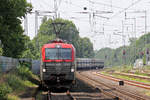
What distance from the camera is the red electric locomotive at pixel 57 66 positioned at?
68.3ft

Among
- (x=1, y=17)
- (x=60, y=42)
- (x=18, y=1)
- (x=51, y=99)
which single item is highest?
(x=18, y=1)

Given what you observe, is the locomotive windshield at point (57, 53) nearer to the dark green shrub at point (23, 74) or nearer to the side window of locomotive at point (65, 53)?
the side window of locomotive at point (65, 53)

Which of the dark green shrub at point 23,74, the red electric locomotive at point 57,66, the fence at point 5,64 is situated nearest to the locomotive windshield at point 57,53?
the red electric locomotive at point 57,66

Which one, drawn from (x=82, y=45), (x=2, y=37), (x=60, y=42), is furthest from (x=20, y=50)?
(x=82, y=45)

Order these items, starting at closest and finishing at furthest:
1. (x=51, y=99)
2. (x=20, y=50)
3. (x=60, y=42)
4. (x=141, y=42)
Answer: (x=51, y=99) < (x=60, y=42) < (x=20, y=50) < (x=141, y=42)

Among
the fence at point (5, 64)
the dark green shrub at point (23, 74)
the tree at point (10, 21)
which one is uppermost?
the tree at point (10, 21)

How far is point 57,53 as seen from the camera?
21.6 m

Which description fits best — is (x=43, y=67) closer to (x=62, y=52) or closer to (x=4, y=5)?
(x=62, y=52)

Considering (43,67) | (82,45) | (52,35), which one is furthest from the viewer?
(82,45)

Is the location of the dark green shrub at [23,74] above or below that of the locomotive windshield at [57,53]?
below

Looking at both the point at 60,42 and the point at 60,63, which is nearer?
the point at 60,63

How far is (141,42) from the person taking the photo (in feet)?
465

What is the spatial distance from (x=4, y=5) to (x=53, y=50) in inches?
269

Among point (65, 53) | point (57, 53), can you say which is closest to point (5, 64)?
point (57, 53)
